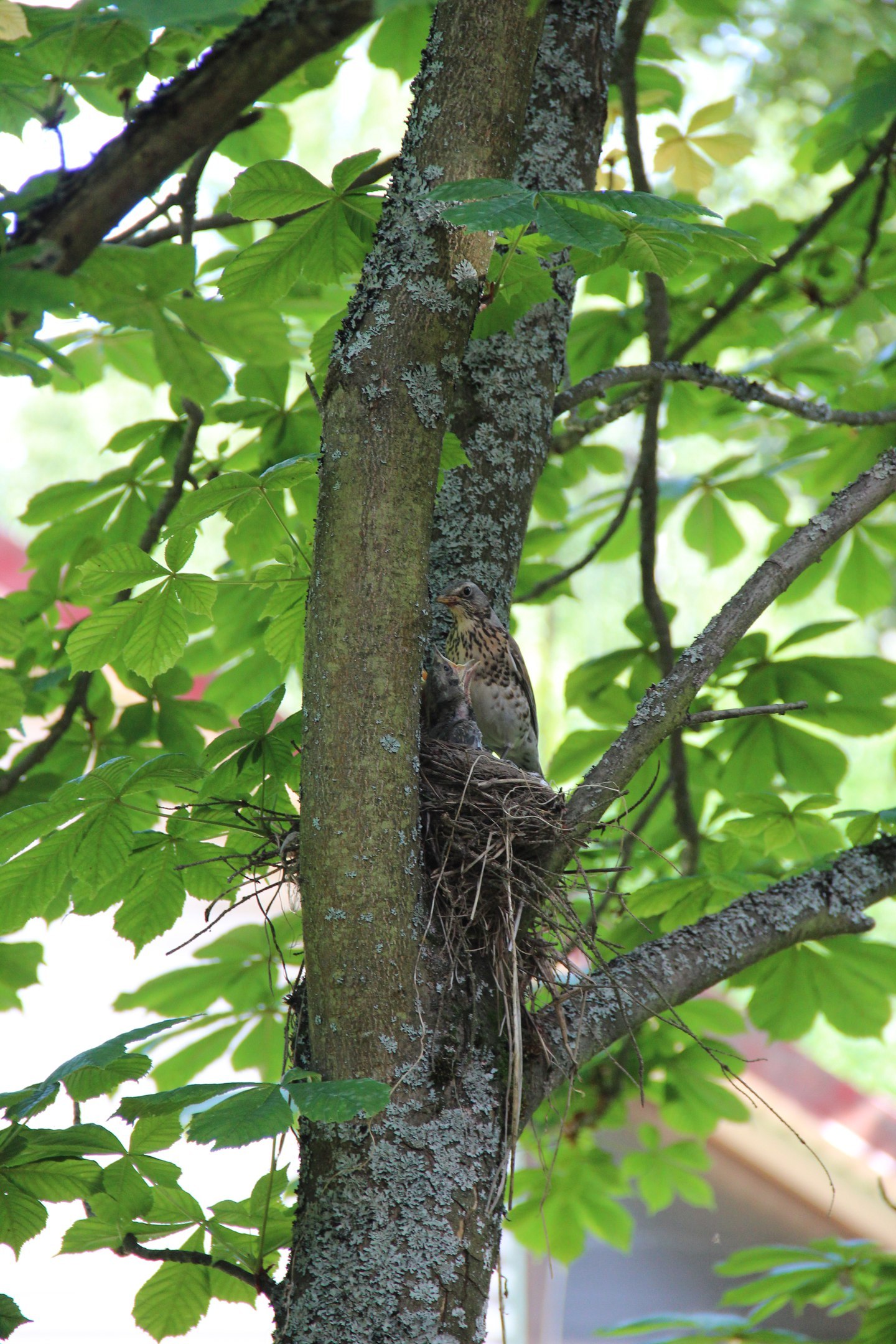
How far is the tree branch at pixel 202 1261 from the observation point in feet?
4.80

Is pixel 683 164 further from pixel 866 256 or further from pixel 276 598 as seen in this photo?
pixel 276 598

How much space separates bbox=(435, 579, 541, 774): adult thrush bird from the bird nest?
1.56 ft

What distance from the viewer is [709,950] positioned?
5.79ft

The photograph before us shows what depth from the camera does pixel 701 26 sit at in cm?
674

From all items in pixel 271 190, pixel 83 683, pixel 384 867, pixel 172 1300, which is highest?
pixel 271 190

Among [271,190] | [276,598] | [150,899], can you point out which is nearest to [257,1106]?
[150,899]

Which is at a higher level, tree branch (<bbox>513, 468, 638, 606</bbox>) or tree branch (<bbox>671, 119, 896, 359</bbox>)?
tree branch (<bbox>671, 119, 896, 359</bbox>)

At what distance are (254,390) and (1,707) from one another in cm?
81

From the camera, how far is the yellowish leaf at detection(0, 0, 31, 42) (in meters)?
1.95

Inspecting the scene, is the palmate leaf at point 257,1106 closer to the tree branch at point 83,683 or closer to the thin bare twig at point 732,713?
the thin bare twig at point 732,713

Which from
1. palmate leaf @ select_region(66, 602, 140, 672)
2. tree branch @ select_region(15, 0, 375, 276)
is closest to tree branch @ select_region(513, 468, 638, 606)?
palmate leaf @ select_region(66, 602, 140, 672)

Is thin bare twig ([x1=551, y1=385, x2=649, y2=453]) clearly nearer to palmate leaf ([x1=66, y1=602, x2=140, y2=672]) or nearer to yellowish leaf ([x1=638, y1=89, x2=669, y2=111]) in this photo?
yellowish leaf ([x1=638, y1=89, x2=669, y2=111])

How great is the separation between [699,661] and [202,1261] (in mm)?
1089

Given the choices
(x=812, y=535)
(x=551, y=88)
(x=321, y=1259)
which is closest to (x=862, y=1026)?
(x=812, y=535)
